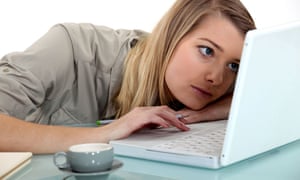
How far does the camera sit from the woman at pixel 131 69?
1.30 meters

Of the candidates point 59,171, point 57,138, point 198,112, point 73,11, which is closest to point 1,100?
point 57,138

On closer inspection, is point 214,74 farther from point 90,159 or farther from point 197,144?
point 90,159

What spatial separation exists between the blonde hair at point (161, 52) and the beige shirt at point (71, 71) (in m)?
0.06

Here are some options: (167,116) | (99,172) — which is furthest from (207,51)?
(99,172)

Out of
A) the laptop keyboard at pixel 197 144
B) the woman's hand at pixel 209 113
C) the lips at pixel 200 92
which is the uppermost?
the lips at pixel 200 92

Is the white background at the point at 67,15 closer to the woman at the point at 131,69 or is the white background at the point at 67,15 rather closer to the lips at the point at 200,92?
the woman at the point at 131,69

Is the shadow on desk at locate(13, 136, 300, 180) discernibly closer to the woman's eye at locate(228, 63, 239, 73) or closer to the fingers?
the fingers

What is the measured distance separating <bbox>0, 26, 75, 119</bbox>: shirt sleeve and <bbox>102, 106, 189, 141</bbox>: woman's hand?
0.94 feet

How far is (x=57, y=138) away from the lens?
1.00 meters

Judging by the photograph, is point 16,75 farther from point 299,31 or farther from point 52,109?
point 299,31

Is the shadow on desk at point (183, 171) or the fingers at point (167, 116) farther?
the fingers at point (167, 116)

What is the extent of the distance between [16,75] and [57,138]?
309 mm

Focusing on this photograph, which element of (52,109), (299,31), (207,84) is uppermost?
(299,31)

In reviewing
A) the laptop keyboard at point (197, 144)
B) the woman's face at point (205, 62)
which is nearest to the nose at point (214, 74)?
the woman's face at point (205, 62)
